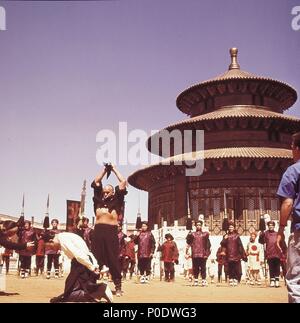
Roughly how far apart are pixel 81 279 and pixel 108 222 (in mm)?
1651

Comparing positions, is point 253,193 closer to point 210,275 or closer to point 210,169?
point 210,169

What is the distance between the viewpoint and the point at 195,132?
29.8 m

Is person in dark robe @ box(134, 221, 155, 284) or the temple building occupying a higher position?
the temple building

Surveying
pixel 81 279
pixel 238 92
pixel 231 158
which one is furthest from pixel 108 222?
pixel 238 92

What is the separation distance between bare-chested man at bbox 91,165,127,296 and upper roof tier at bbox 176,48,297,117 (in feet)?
78.6

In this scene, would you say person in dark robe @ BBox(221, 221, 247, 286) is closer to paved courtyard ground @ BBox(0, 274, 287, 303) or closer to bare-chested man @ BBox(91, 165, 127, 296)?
paved courtyard ground @ BBox(0, 274, 287, 303)

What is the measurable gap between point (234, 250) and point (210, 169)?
43.5 feet

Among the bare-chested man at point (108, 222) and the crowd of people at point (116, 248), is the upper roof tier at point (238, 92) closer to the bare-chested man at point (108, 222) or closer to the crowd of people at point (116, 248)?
the crowd of people at point (116, 248)

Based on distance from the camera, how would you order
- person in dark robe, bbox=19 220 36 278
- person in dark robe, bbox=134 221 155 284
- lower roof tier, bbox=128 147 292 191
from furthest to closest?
1. lower roof tier, bbox=128 147 292 191
2. person in dark robe, bbox=134 221 155 284
3. person in dark robe, bbox=19 220 36 278

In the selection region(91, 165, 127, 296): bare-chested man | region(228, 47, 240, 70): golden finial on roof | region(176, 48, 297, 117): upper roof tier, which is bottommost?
region(91, 165, 127, 296): bare-chested man

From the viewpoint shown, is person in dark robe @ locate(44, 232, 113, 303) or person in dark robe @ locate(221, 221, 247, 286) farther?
person in dark robe @ locate(221, 221, 247, 286)

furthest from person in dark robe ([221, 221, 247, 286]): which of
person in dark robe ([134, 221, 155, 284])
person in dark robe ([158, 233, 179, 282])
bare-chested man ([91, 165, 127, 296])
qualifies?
bare-chested man ([91, 165, 127, 296])

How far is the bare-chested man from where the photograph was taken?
795 cm

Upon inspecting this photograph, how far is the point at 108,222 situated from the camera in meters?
8.07
